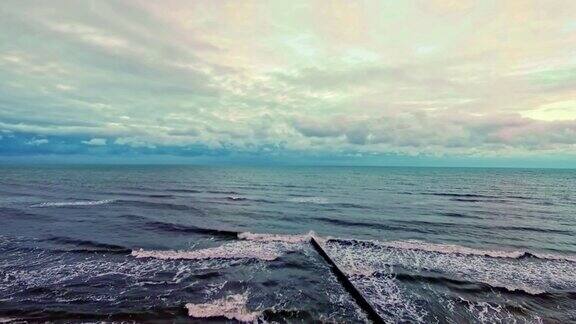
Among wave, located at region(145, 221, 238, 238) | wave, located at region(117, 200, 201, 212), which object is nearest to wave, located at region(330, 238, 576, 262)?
wave, located at region(145, 221, 238, 238)

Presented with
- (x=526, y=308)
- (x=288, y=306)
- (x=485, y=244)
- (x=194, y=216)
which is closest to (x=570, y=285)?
(x=526, y=308)

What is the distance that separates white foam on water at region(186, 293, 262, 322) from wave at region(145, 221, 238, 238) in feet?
41.4

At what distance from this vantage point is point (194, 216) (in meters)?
36.0

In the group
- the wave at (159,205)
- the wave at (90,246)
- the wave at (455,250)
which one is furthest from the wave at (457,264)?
the wave at (159,205)

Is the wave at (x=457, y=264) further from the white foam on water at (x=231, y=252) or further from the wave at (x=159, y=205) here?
the wave at (x=159, y=205)

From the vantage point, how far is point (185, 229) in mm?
29422

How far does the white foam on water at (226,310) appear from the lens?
13289mm

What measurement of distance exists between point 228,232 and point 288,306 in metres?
14.8

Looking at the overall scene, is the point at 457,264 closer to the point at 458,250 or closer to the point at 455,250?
the point at 455,250

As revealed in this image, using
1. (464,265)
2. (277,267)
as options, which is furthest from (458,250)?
(277,267)

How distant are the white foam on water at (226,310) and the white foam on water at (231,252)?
6273 mm

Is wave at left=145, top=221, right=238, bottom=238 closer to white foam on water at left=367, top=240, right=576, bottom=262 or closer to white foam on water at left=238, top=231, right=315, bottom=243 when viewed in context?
white foam on water at left=238, top=231, right=315, bottom=243

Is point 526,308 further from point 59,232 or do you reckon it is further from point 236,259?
point 59,232

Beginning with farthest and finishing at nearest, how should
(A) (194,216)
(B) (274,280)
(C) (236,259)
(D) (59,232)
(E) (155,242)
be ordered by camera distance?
(A) (194,216) → (D) (59,232) → (E) (155,242) → (C) (236,259) → (B) (274,280)
